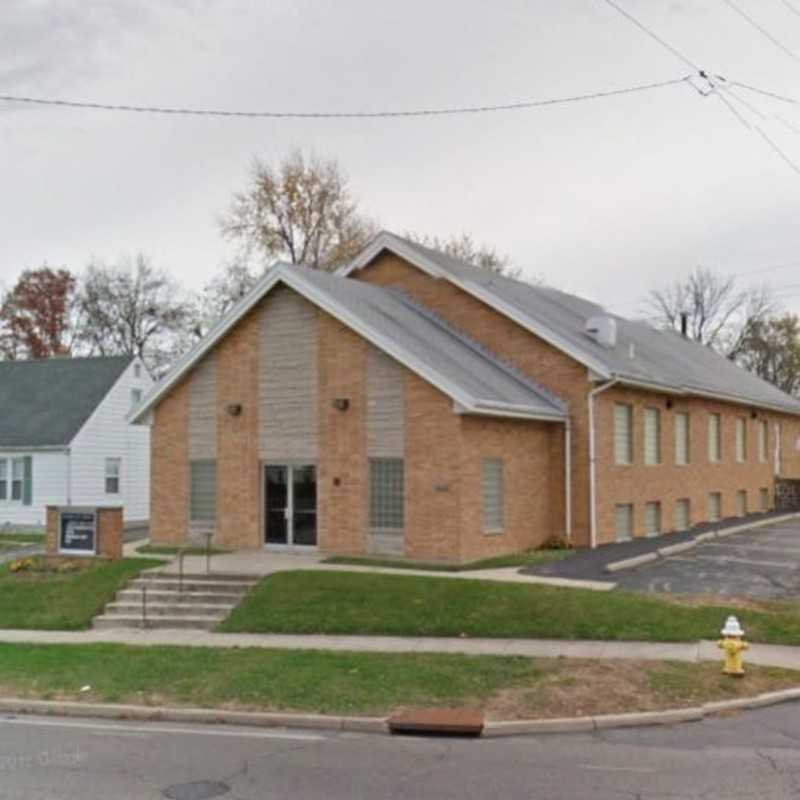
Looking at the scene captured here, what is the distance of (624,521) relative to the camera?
2523 centimetres

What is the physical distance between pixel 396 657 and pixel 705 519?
20067 mm

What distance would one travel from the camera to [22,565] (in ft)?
67.2

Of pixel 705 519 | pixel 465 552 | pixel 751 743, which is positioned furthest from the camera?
pixel 705 519

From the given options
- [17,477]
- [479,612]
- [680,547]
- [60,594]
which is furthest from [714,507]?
[17,477]

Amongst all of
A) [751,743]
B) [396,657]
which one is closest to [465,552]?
[396,657]

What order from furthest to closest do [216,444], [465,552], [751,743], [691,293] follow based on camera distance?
[691,293], [216,444], [465,552], [751,743]

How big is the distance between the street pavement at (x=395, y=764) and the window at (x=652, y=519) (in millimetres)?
16198

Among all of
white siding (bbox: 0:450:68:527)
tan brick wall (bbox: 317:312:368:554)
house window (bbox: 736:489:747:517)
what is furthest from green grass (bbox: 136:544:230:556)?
house window (bbox: 736:489:747:517)

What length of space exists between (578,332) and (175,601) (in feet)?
44.8

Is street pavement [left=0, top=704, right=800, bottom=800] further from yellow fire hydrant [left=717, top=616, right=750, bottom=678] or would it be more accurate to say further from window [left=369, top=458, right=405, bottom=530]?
window [left=369, top=458, right=405, bottom=530]

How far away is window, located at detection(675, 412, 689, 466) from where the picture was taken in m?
28.6

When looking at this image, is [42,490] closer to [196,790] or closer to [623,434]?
[623,434]

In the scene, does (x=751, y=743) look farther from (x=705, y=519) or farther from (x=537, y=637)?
(x=705, y=519)

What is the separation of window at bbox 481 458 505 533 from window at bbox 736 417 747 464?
1574cm
